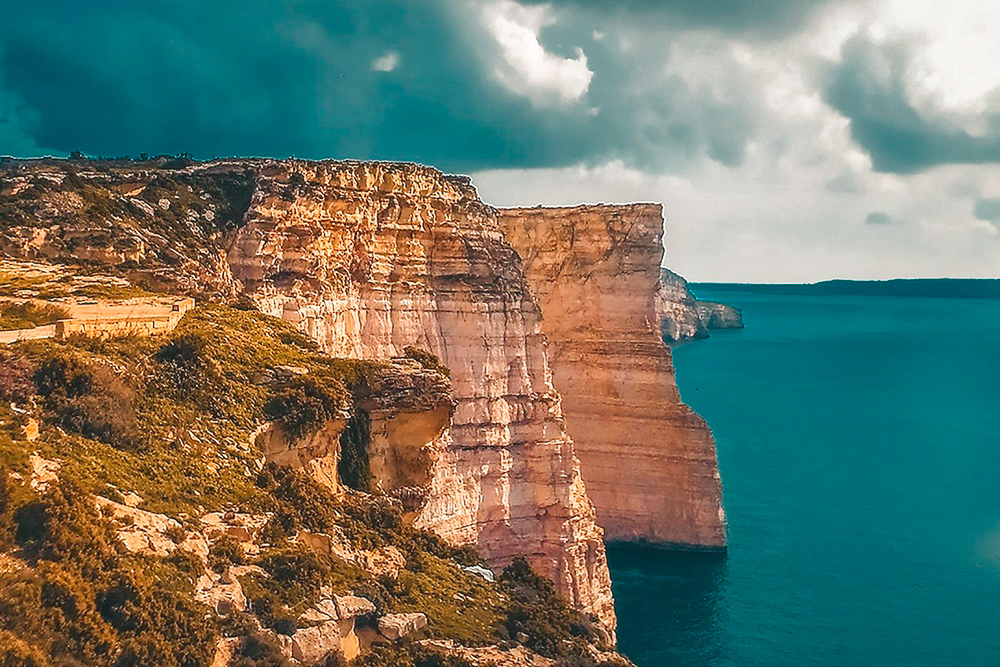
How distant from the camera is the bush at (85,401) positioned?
72.4 feet

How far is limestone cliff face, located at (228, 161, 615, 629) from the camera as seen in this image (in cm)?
4281

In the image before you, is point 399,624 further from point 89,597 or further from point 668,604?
point 668,604

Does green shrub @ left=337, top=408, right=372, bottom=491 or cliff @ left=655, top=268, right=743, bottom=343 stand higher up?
cliff @ left=655, top=268, right=743, bottom=343

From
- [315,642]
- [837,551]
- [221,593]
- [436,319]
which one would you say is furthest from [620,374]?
[221,593]

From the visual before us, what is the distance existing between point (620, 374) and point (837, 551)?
63.3 feet

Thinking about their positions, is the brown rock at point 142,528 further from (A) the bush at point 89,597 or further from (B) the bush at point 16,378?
(B) the bush at point 16,378

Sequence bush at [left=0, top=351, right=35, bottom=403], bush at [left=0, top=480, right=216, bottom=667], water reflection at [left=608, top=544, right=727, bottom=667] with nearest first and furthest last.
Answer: bush at [left=0, top=480, right=216, bottom=667] < bush at [left=0, top=351, right=35, bottom=403] < water reflection at [left=608, top=544, right=727, bottom=667]

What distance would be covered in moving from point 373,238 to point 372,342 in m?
5.08

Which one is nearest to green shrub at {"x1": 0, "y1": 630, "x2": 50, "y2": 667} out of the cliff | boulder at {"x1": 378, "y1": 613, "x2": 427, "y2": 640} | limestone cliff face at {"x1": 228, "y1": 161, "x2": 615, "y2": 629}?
boulder at {"x1": 378, "y1": 613, "x2": 427, "y2": 640}

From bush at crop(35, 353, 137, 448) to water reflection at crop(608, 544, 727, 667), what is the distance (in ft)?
117

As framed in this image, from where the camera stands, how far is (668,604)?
59.2 metres

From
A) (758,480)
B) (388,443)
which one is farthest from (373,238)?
(758,480)

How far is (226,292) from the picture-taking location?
3472cm

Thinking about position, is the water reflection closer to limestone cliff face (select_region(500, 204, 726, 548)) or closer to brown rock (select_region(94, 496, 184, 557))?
limestone cliff face (select_region(500, 204, 726, 548))
